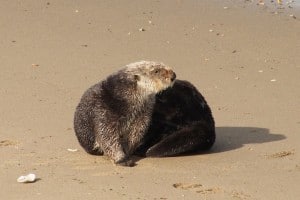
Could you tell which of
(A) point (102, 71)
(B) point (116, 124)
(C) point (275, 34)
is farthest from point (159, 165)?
(C) point (275, 34)

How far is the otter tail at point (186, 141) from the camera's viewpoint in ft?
23.6

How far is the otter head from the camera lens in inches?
284

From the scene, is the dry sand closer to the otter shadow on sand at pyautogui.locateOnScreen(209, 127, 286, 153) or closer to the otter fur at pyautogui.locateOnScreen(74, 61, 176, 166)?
the otter shadow on sand at pyautogui.locateOnScreen(209, 127, 286, 153)

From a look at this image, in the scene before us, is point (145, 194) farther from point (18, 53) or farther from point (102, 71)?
point (18, 53)

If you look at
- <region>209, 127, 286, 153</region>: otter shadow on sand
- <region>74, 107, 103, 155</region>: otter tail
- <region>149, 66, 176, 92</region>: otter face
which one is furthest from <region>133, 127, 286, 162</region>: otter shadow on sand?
<region>74, 107, 103, 155</region>: otter tail

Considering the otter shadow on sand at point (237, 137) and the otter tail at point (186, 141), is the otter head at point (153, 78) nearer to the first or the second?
the otter tail at point (186, 141)

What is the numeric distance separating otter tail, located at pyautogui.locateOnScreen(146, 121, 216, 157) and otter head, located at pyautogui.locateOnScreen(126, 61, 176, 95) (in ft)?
1.56

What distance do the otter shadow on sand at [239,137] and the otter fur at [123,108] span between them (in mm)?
809

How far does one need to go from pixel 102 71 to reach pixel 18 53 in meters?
1.35

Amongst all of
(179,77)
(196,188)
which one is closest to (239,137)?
(196,188)

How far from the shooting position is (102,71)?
34.0 ft

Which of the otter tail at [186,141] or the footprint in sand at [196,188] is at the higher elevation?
the otter tail at [186,141]

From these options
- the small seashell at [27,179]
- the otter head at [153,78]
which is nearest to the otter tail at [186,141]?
the otter head at [153,78]

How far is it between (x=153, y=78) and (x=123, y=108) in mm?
392
